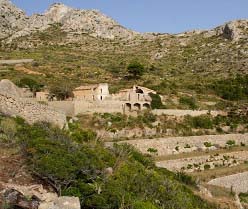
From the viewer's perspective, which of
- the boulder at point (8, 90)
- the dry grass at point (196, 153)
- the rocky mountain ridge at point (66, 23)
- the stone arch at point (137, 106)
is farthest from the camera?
the rocky mountain ridge at point (66, 23)

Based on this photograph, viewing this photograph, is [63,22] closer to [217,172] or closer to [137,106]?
[137,106]

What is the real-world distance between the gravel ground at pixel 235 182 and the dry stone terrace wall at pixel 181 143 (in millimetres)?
5556

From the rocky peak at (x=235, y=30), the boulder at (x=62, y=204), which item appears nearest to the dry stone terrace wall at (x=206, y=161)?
the boulder at (x=62, y=204)

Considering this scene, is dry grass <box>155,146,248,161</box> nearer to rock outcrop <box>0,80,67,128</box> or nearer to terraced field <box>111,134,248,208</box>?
terraced field <box>111,134,248,208</box>

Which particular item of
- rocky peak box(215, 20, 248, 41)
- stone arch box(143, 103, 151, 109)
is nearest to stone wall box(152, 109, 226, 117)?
stone arch box(143, 103, 151, 109)

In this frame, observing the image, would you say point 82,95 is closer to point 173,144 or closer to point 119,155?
point 173,144

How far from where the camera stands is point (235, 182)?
29484 mm

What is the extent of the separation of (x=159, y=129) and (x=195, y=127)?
5.04 meters

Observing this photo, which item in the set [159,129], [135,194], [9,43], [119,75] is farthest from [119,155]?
[9,43]

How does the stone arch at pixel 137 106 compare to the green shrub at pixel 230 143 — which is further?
the stone arch at pixel 137 106

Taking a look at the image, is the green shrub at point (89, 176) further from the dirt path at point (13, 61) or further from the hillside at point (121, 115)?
the dirt path at point (13, 61)

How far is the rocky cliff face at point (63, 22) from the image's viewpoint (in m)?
110

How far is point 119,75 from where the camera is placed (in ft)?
231

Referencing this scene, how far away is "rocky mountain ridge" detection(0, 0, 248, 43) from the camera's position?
10900cm
